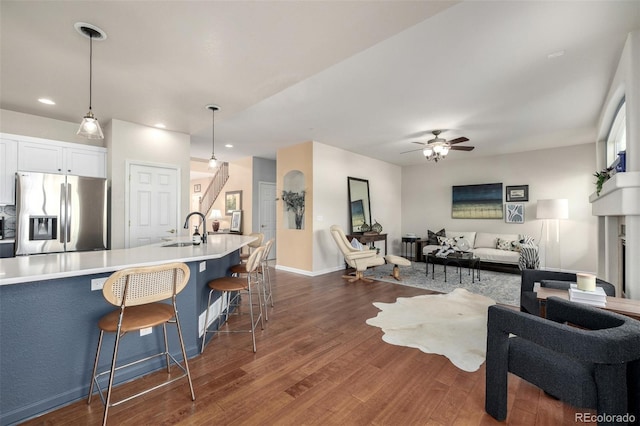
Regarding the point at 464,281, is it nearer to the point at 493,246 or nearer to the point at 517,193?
the point at 493,246

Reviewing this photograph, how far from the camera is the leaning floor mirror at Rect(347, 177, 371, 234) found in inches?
267

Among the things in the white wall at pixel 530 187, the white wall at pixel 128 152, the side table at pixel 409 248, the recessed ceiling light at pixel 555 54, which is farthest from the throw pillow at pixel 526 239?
the white wall at pixel 128 152

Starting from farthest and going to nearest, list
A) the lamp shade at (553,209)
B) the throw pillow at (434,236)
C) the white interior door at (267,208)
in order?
the white interior door at (267,208), the throw pillow at (434,236), the lamp shade at (553,209)

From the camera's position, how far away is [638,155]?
2201 millimetres

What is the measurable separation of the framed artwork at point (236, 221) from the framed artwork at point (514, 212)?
7160 millimetres

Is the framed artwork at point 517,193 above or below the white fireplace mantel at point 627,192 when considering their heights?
above

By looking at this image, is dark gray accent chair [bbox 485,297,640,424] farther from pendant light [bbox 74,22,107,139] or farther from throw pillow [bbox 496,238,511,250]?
throw pillow [bbox 496,238,511,250]

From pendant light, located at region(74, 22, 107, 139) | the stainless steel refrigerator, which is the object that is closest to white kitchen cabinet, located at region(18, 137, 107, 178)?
the stainless steel refrigerator

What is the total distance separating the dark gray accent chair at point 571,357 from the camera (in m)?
1.30

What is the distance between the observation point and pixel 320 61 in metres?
2.54

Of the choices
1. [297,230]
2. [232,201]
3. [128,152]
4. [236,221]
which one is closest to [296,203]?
[297,230]

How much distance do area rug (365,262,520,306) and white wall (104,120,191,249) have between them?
4.37 metres

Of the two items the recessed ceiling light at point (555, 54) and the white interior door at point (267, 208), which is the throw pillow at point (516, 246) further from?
the white interior door at point (267, 208)

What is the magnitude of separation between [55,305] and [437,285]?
201 inches
